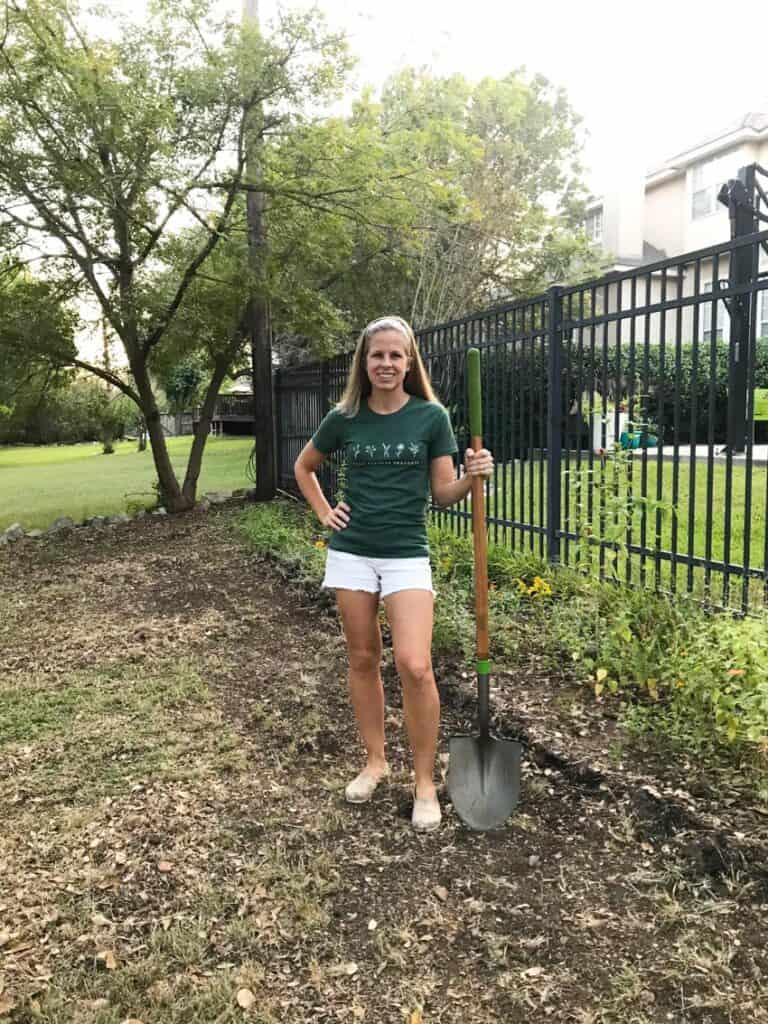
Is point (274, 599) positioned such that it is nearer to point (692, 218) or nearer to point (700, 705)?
point (700, 705)

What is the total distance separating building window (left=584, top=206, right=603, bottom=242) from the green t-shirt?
28675 millimetres

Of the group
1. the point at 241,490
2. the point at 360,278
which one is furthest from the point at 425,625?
the point at 360,278

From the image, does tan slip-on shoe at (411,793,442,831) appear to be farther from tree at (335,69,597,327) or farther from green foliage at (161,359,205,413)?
green foliage at (161,359,205,413)

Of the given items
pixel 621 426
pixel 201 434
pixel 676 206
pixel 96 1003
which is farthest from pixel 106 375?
pixel 676 206

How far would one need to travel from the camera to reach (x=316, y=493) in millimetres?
3258

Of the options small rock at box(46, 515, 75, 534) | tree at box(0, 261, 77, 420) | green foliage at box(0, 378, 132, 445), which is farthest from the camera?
green foliage at box(0, 378, 132, 445)

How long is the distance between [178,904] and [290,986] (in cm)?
55

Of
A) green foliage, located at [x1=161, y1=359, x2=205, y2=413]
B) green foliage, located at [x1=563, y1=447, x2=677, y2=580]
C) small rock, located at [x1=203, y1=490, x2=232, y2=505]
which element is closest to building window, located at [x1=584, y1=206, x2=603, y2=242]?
green foliage, located at [x1=161, y1=359, x2=205, y2=413]

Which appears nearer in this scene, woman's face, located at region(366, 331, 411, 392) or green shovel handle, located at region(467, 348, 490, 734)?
woman's face, located at region(366, 331, 411, 392)

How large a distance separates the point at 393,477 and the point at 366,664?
730 mm

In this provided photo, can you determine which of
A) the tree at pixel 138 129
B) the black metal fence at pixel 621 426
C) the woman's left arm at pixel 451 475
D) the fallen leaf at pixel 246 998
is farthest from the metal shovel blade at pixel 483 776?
the tree at pixel 138 129

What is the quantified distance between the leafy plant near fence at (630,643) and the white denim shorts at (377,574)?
120 cm

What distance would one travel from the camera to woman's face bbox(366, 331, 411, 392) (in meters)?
2.93

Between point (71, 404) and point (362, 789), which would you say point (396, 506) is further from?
point (71, 404)
